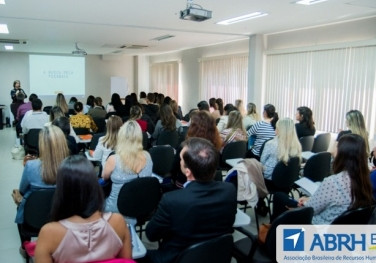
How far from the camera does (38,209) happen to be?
2.59m

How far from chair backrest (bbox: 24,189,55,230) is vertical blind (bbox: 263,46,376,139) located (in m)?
5.42

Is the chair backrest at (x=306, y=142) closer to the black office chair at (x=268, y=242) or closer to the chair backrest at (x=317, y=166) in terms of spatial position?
the chair backrest at (x=317, y=166)

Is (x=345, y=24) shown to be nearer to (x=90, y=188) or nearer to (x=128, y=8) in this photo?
(x=128, y=8)

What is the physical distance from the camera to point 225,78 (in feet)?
31.9

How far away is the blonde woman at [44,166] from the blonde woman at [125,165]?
1.55ft

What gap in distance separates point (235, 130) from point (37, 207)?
3124mm

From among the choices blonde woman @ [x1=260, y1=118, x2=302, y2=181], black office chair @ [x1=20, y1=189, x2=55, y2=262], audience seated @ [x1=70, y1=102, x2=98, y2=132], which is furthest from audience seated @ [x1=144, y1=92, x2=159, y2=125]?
black office chair @ [x1=20, y1=189, x2=55, y2=262]

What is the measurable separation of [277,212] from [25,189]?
2250 mm

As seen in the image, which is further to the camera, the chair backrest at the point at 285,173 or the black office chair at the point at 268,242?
the chair backrest at the point at 285,173

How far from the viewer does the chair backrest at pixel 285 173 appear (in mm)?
3744

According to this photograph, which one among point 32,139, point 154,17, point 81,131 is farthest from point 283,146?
point 32,139

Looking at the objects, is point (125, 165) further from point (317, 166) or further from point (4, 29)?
point (4, 29)

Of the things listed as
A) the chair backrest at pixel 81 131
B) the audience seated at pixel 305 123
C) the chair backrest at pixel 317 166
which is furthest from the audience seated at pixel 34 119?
the chair backrest at pixel 317 166

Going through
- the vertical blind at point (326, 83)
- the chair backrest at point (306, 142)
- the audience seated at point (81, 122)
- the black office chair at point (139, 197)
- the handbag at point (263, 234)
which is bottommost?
the handbag at point (263, 234)
